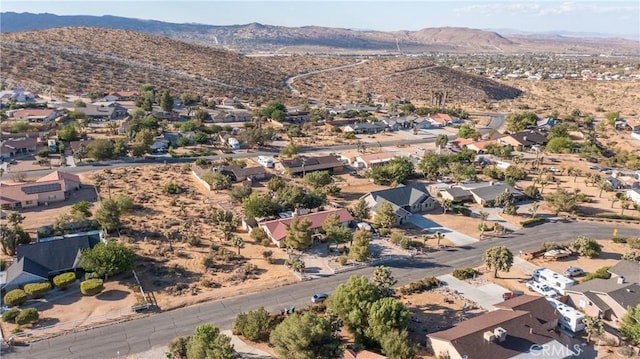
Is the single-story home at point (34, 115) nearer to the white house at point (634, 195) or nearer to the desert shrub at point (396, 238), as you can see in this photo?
the desert shrub at point (396, 238)

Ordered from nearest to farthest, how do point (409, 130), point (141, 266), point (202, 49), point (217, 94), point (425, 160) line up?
point (141, 266) → point (425, 160) → point (409, 130) → point (217, 94) → point (202, 49)

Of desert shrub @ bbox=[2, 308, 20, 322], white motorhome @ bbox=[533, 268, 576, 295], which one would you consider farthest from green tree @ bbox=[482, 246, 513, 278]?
desert shrub @ bbox=[2, 308, 20, 322]

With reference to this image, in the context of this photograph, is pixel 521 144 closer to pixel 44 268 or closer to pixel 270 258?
pixel 270 258

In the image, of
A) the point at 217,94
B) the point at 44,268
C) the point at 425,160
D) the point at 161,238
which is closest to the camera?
the point at 44,268

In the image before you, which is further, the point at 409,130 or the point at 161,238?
the point at 409,130

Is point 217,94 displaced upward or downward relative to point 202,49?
downward

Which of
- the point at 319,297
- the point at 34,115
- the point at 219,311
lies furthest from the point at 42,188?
the point at 34,115

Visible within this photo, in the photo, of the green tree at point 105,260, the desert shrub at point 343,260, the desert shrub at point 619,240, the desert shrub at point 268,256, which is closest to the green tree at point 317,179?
the desert shrub at point 268,256

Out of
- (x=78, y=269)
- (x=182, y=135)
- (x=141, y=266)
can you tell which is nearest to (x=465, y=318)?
(x=141, y=266)
